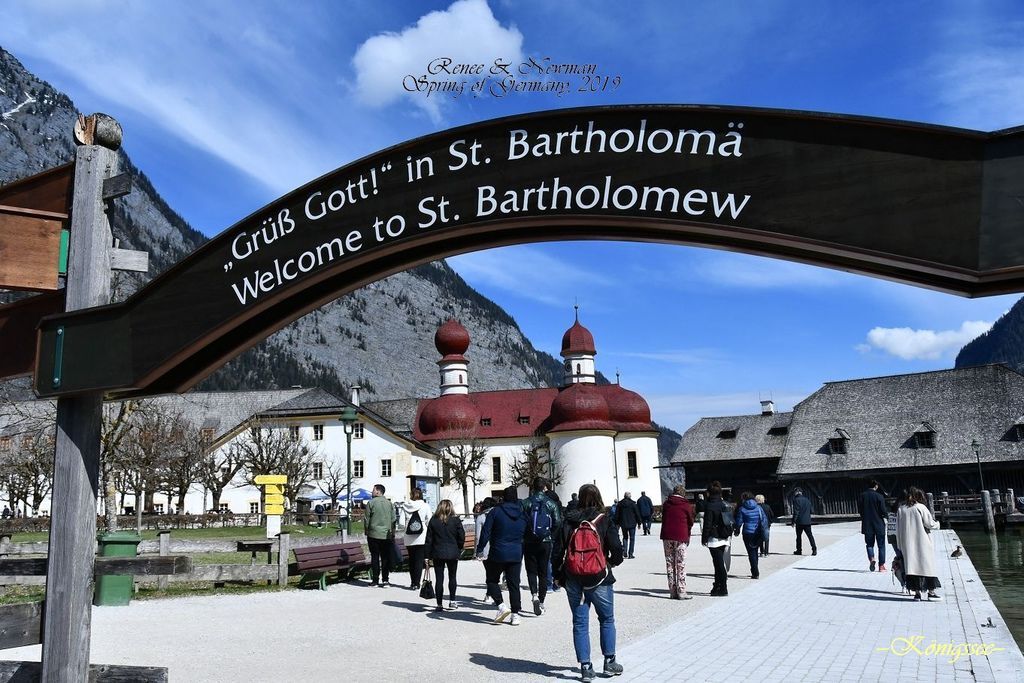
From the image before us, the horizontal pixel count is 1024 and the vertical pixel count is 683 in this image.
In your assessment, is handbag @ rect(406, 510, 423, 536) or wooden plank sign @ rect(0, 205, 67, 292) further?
→ handbag @ rect(406, 510, 423, 536)

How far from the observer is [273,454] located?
55.2 meters

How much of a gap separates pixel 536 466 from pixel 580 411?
6.40 meters

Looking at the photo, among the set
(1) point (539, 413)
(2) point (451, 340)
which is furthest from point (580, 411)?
(2) point (451, 340)

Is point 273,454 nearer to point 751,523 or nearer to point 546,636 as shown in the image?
point 751,523

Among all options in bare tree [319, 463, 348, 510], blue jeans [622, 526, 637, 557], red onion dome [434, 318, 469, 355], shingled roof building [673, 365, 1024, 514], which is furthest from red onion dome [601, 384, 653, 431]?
blue jeans [622, 526, 637, 557]

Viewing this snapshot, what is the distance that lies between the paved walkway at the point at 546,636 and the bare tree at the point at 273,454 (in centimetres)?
3033

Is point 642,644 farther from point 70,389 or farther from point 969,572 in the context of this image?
point 969,572

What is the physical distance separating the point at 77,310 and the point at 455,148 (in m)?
2.78

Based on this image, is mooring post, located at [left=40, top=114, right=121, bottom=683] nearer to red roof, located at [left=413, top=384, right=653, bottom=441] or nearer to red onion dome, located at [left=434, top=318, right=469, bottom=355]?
red roof, located at [left=413, top=384, right=653, bottom=441]

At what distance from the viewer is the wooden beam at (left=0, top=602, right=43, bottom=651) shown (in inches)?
181

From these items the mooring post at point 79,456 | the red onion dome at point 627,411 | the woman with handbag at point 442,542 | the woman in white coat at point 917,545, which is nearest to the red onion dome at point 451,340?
the red onion dome at point 627,411

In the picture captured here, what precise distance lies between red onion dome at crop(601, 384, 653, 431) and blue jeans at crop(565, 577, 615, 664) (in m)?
56.7

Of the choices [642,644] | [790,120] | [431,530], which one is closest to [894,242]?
[790,120]

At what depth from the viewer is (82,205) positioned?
17.5ft
